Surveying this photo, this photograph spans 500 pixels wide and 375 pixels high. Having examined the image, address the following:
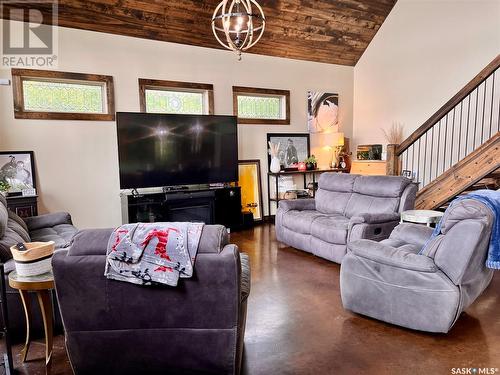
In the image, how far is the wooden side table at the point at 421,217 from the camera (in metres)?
3.79

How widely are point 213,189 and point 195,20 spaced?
2.46 m

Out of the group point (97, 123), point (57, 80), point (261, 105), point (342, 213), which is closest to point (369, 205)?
point (342, 213)

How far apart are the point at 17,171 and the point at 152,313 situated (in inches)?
143

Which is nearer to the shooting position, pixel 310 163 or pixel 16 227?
pixel 16 227

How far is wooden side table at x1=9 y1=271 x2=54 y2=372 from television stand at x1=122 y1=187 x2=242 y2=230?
8.58ft

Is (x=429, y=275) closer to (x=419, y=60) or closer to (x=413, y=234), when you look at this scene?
(x=413, y=234)

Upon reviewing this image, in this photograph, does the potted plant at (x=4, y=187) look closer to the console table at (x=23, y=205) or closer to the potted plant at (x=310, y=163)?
A: the console table at (x=23, y=205)

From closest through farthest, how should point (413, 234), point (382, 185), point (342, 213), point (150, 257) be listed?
point (150, 257), point (413, 234), point (382, 185), point (342, 213)

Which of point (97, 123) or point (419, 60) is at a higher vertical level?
point (419, 60)

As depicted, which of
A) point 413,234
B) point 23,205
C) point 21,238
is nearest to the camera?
point 21,238

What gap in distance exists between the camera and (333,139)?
6.78m

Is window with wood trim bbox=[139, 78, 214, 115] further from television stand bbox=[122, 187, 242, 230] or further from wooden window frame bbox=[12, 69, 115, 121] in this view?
television stand bbox=[122, 187, 242, 230]

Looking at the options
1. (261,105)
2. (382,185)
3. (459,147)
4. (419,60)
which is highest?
(419,60)

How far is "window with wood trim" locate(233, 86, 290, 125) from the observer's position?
622cm
